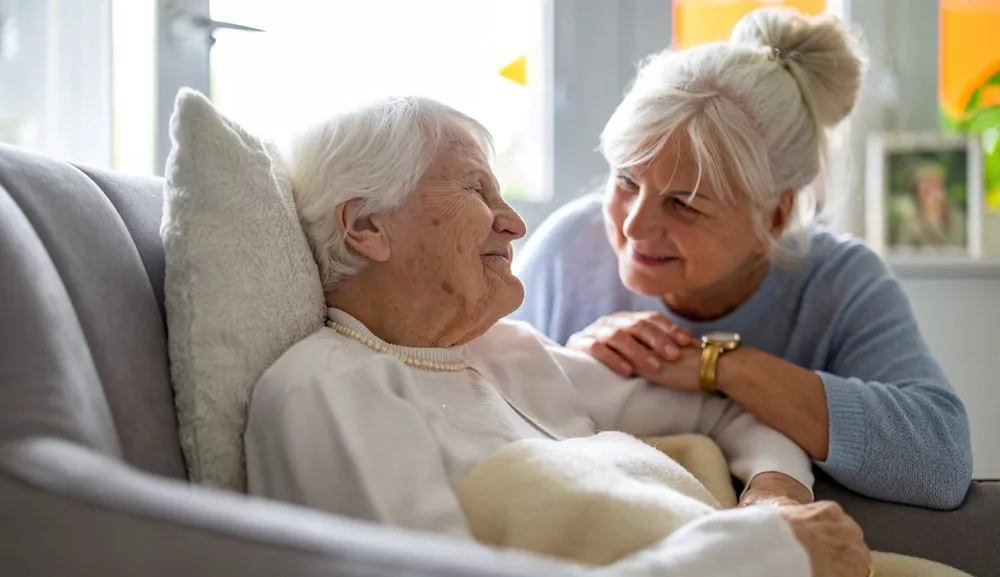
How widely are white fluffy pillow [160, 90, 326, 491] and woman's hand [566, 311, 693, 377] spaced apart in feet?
2.01

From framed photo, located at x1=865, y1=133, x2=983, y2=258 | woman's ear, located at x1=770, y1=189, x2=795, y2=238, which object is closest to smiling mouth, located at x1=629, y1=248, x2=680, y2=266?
woman's ear, located at x1=770, y1=189, x2=795, y2=238

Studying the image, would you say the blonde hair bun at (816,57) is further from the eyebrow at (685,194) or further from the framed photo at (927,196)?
the framed photo at (927,196)

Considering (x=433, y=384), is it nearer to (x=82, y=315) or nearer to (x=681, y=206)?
(x=82, y=315)

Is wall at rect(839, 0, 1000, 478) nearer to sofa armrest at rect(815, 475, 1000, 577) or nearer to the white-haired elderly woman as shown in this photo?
the white-haired elderly woman

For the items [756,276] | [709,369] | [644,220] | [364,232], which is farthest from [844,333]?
[364,232]

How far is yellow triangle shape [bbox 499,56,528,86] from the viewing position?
2.72 meters

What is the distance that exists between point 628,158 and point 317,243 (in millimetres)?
678

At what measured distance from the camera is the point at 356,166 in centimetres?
135

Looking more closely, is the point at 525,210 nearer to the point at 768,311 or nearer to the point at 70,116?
the point at 768,311

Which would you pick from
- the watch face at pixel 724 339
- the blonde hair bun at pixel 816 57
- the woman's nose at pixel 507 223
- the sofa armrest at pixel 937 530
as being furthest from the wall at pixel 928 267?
the woman's nose at pixel 507 223

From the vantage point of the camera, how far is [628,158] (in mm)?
1816

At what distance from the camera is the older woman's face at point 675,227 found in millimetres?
1766

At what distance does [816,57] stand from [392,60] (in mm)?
1104

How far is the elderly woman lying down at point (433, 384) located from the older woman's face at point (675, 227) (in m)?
0.23
